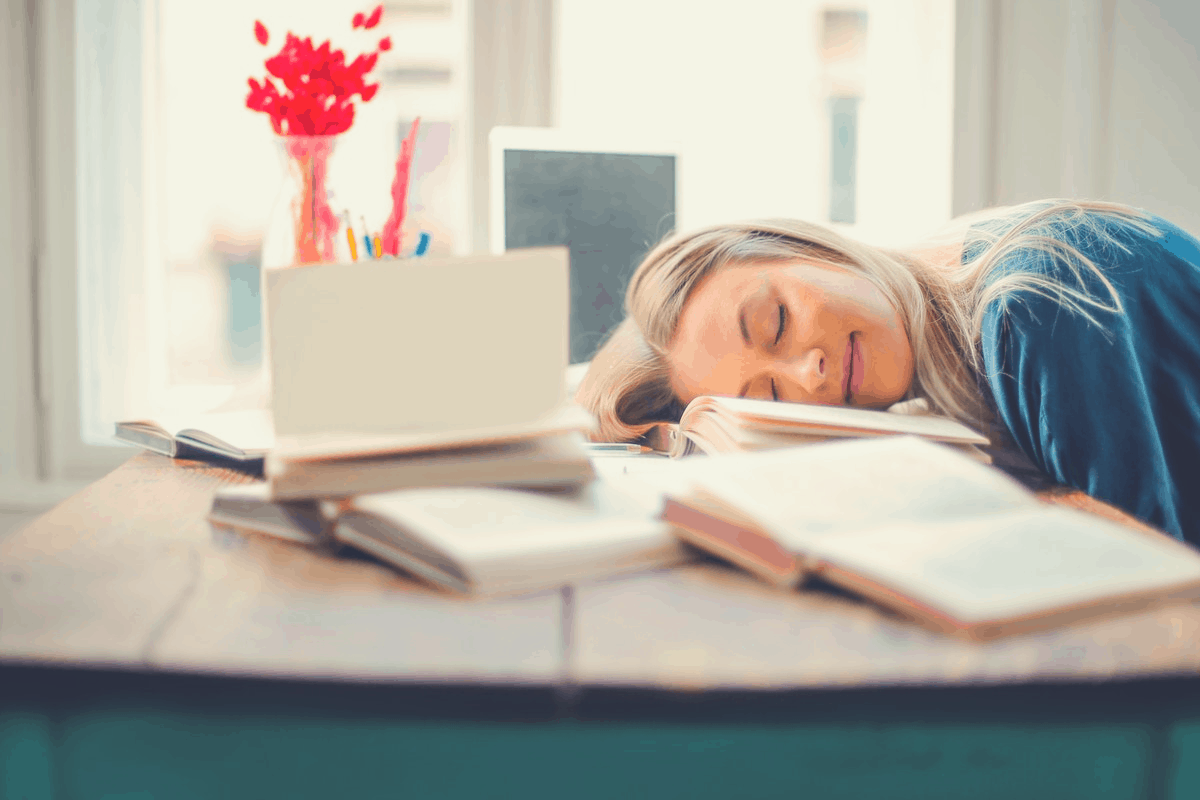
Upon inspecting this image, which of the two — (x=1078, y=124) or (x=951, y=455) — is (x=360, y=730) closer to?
(x=951, y=455)

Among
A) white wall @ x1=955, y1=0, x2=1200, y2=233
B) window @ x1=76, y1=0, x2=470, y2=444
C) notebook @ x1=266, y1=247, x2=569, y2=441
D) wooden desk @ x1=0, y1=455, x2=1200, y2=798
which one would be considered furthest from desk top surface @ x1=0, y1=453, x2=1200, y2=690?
white wall @ x1=955, y1=0, x2=1200, y2=233

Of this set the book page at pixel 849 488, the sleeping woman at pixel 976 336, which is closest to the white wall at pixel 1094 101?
the sleeping woman at pixel 976 336

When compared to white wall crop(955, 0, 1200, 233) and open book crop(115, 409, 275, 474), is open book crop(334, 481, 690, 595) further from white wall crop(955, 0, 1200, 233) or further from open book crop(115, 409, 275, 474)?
white wall crop(955, 0, 1200, 233)

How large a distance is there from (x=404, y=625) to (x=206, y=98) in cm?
182

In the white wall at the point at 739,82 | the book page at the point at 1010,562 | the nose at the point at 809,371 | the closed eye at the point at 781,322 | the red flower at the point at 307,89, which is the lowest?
the book page at the point at 1010,562

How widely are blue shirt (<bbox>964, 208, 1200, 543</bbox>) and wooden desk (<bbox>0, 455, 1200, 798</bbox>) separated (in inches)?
16.6

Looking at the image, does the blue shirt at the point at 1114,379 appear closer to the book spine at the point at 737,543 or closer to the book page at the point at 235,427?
the book spine at the point at 737,543

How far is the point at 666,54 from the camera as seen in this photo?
1.93 m

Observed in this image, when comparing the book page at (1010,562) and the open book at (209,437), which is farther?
the open book at (209,437)

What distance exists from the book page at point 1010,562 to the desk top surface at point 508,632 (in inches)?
0.6

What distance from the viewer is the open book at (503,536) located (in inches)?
19.4

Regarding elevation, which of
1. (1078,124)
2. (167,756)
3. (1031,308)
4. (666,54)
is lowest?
(167,756)

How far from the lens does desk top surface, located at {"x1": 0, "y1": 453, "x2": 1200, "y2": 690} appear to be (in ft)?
1.27

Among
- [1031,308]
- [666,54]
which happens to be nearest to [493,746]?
[1031,308]
